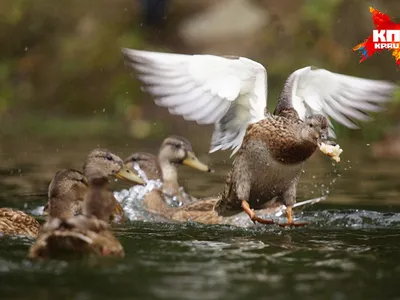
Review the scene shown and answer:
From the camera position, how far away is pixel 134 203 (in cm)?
915

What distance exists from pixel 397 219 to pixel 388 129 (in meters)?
7.16

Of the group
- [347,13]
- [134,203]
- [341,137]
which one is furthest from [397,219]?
[347,13]

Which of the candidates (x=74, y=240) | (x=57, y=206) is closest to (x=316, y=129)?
(x=57, y=206)

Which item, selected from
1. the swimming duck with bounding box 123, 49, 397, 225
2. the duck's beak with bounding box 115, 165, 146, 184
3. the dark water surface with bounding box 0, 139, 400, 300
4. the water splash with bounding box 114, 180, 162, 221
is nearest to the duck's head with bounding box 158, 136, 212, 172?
the water splash with bounding box 114, 180, 162, 221

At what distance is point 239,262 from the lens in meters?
5.70

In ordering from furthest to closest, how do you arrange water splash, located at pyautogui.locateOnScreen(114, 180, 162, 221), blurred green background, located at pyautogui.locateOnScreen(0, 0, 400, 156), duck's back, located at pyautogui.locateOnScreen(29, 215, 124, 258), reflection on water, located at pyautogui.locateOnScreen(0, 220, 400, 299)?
blurred green background, located at pyautogui.locateOnScreen(0, 0, 400, 156), water splash, located at pyautogui.locateOnScreen(114, 180, 162, 221), duck's back, located at pyautogui.locateOnScreen(29, 215, 124, 258), reflection on water, located at pyautogui.locateOnScreen(0, 220, 400, 299)

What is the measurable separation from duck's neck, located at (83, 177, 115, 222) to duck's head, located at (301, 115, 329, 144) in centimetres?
173

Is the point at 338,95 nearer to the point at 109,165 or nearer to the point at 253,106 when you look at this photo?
the point at 253,106

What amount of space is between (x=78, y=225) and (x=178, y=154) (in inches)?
181

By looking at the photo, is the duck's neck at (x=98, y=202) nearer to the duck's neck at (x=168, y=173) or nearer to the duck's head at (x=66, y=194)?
the duck's head at (x=66, y=194)

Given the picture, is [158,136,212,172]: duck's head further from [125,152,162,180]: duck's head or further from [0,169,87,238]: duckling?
[0,169,87,238]: duckling

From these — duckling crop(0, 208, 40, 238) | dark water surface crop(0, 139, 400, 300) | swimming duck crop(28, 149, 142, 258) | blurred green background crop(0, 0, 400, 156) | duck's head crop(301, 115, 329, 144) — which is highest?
blurred green background crop(0, 0, 400, 156)

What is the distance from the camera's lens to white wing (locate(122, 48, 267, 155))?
739 centimetres

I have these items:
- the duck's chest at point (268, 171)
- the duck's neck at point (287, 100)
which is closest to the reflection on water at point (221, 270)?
the duck's chest at point (268, 171)
